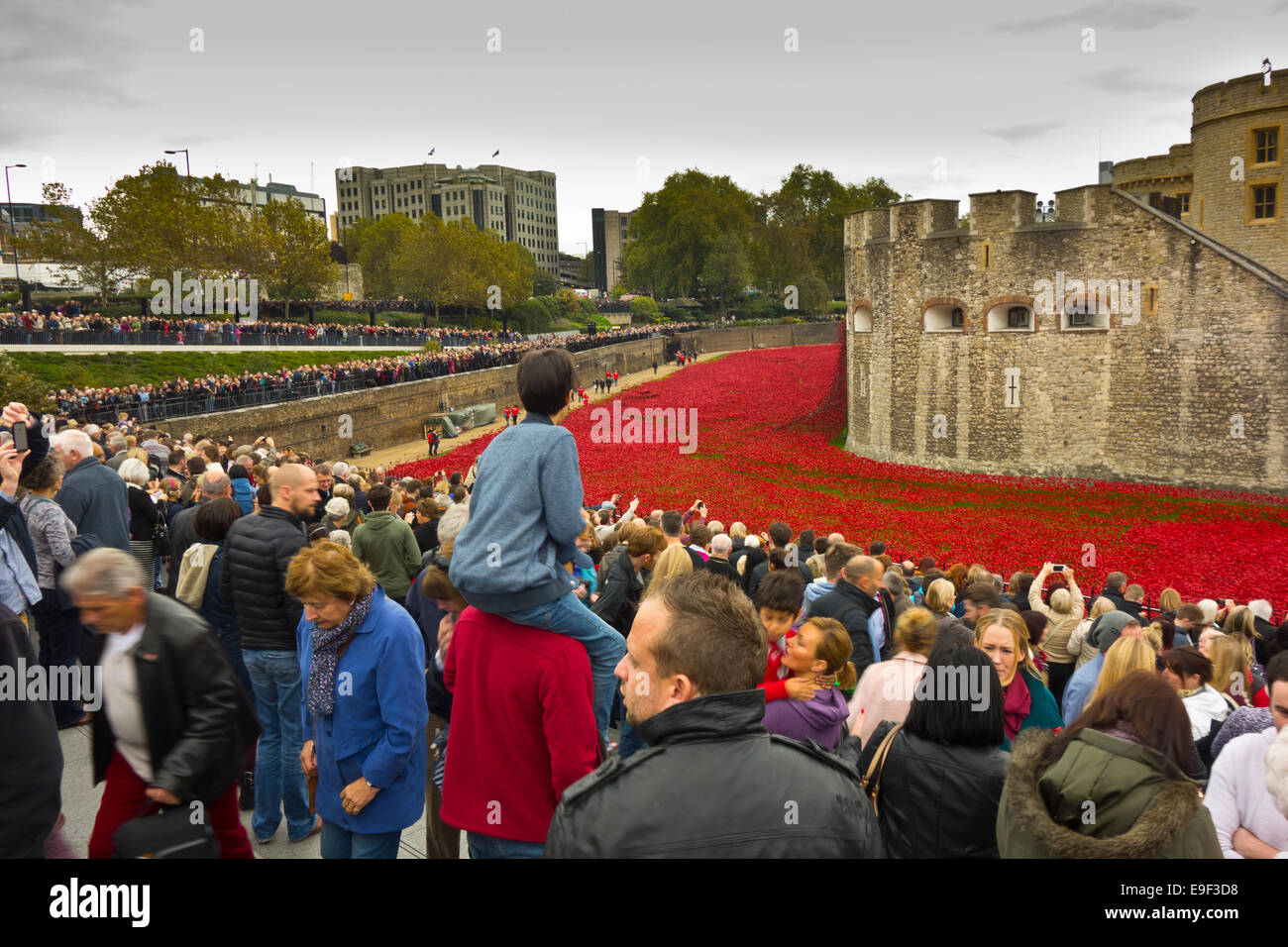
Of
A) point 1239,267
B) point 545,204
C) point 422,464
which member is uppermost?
point 545,204

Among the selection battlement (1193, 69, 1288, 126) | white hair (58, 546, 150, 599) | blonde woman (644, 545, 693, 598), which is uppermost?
battlement (1193, 69, 1288, 126)

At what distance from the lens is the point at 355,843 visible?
14.3 feet

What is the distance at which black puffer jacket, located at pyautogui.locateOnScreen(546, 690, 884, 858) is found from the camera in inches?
89.2

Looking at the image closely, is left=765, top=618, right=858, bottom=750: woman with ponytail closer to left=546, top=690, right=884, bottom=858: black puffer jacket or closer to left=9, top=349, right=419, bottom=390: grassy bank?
left=546, top=690, right=884, bottom=858: black puffer jacket

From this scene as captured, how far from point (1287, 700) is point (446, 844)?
12.3 feet

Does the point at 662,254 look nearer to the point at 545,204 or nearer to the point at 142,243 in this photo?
the point at 142,243

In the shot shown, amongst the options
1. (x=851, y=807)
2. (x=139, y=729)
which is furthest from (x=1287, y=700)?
(x=139, y=729)

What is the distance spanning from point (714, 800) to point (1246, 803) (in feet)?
8.91

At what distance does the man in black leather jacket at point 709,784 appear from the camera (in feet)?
7.45

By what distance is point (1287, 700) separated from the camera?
390 cm

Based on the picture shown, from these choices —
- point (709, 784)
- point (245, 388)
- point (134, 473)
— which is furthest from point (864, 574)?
point (245, 388)

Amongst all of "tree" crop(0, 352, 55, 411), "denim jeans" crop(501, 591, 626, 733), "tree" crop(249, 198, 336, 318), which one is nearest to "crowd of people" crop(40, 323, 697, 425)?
"tree" crop(0, 352, 55, 411)

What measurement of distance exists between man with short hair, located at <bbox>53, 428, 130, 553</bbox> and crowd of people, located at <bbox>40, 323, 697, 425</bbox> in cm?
1554

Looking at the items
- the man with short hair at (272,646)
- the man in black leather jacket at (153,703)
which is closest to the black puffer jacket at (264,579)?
Answer: the man with short hair at (272,646)
